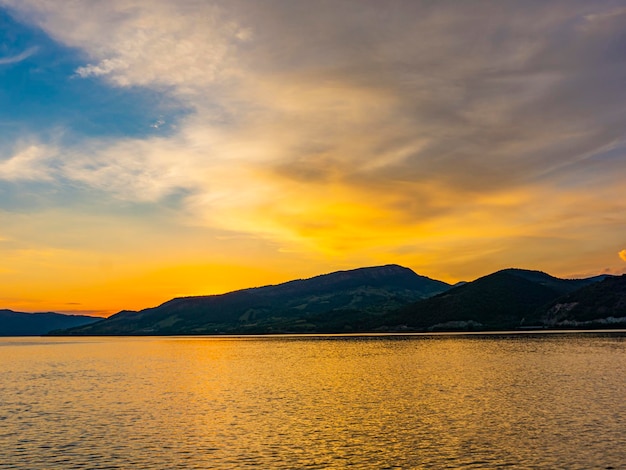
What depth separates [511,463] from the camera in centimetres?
4941

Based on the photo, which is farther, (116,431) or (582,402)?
(582,402)

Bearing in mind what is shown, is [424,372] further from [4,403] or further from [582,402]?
[4,403]

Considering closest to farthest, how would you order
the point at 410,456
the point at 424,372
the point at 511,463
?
the point at 511,463 → the point at 410,456 → the point at 424,372

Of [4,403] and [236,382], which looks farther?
[236,382]

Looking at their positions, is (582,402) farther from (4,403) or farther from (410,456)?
(4,403)

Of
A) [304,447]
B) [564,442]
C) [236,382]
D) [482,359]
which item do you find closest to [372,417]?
[304,447]

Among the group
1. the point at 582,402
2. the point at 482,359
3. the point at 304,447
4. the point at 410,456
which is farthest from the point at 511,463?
the point at 482,359

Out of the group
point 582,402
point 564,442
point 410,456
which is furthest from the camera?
point 582,402

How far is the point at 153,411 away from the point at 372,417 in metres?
34.3

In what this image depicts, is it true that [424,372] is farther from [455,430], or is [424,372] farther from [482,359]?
A: [455,430]

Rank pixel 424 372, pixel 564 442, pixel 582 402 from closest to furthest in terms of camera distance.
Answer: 1. pixel 564 442
2. pixel 582 402
3. pixel 424 372

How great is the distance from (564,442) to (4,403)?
87461 millimetres

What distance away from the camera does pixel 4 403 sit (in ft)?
310

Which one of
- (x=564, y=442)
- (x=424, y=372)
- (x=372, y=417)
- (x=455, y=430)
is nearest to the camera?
(x=564, y=442)
